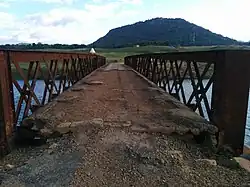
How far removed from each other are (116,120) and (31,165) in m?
1.84

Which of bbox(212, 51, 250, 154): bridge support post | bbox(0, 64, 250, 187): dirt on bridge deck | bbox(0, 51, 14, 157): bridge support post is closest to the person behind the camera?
bbox(0, 64, 250, 187): dirt on bridge deck

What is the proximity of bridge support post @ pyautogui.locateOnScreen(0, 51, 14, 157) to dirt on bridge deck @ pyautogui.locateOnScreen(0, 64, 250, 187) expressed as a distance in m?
0.22

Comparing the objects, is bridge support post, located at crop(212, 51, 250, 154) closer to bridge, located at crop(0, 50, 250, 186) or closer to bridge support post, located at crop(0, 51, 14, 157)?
bridge, located at crop(0, 50, 250, 186)

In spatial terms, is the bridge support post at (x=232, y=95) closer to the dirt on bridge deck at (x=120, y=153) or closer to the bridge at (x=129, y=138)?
the bridge at (x=129, y=138)

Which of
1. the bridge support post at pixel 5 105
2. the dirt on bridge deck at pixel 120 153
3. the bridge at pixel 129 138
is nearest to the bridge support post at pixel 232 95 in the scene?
the bridge at pixel 129 138

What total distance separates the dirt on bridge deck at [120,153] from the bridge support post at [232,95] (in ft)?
0.85

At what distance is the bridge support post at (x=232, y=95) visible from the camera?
4.07 m

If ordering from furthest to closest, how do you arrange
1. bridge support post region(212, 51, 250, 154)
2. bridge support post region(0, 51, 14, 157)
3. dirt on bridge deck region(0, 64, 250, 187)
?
bridge support post region(212, 51, 250, 154) → bridge support post region(0, 51, 14, 157) → dirt on bridge deck region(0, 64, 250, 187)

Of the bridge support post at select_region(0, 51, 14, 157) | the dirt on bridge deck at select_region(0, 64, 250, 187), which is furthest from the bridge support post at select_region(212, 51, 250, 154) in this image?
the bridge support post at select_region(0, 51, 14, 157)

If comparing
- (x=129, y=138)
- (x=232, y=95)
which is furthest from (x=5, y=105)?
(x=232, y=95)

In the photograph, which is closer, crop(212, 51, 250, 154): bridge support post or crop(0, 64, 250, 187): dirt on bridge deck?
crop(0, 64, 250, 187): dirt on bridge deck

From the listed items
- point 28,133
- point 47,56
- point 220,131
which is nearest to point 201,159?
point 220,131

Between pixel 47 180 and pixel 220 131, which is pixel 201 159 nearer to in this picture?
pixel 220 131

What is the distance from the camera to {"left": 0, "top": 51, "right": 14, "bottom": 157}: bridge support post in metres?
3.94
